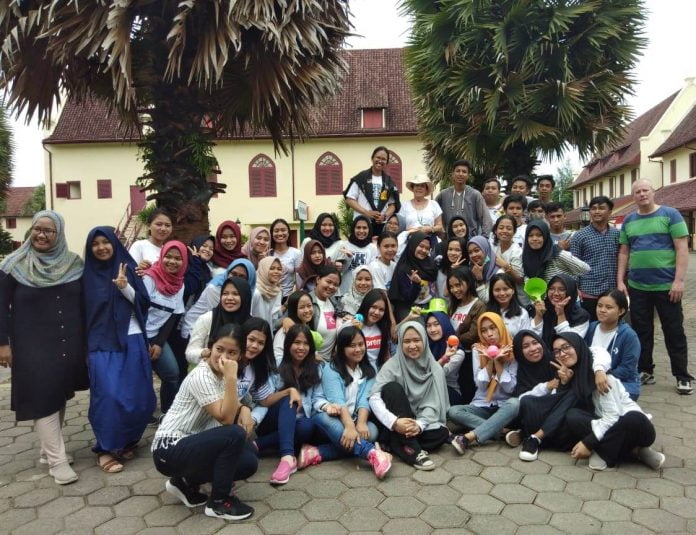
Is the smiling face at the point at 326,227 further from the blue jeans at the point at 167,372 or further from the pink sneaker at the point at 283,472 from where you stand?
the pink sneaker at the point at 283,472

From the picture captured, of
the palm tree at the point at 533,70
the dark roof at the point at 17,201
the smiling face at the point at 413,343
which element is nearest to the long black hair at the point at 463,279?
the smiling face at the point at 413,343

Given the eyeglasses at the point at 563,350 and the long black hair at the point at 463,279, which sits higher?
the long black hair at the point at 463,279

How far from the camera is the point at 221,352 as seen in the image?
3.15 metres

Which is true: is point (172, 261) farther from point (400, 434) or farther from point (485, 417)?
point (485, 417)

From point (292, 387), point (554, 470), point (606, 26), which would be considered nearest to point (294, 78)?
point (292, 387)

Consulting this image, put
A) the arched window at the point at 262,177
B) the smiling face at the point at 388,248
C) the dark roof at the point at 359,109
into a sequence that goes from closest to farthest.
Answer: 1. the smiling face at the point at 388,248
2. the dark roof at the point at 359,109
3. the arched window at the point at 262,177

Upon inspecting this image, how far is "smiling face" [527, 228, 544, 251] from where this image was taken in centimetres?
497

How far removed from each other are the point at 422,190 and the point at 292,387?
3.13 m

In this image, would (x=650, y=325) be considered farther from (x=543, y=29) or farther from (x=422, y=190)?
Result: (x=543, y=29)

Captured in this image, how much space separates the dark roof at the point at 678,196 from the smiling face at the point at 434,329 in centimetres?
2604

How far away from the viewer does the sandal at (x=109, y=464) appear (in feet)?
12.2

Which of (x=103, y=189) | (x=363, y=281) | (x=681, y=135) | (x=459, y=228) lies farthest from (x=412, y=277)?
(x=681, y=135)

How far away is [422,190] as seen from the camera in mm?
6191

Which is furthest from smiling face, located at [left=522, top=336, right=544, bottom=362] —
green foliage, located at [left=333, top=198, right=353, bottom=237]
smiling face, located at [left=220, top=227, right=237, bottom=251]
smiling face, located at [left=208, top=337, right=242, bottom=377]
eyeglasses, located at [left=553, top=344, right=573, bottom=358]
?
green foliage, located at [left=333, top=198, right=353, bottom=237]
